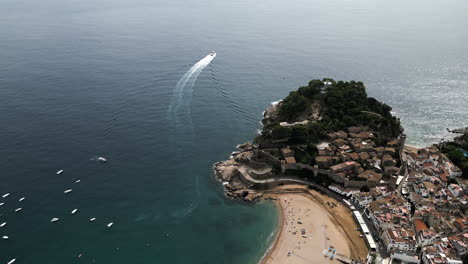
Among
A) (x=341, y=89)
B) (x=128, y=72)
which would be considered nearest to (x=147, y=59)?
(x=128, y=72)

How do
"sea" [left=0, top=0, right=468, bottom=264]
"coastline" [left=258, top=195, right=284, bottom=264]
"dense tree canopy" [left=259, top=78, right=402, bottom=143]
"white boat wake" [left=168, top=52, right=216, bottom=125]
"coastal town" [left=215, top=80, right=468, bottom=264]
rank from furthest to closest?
"white boat wake" [left=168, top=52, right=216, bottom=125] < "dense tree canopy" [left=259, top=78, right=402, bottom=143] < "sea" [left=0, top=0, right=468, bottom=264] < "coastline" [left=258, top=195, right=284, bottom=264] < "coastal town" [left=215, top=80, right=468, bottom=264]

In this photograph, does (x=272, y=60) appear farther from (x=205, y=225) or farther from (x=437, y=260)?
(x=437, y=260)

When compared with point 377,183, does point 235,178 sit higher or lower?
lower

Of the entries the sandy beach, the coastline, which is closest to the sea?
the coastline

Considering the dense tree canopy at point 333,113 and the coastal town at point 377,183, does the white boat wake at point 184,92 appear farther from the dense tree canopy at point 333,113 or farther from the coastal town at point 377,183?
the dense tree canopy at point 333,113

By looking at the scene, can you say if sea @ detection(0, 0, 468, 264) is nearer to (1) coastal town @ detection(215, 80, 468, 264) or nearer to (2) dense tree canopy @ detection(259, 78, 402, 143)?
(1) coastal town @ detection(215, 80, 468, 264)

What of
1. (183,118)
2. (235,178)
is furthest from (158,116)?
(235,178)

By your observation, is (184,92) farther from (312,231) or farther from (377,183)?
(377,183)
